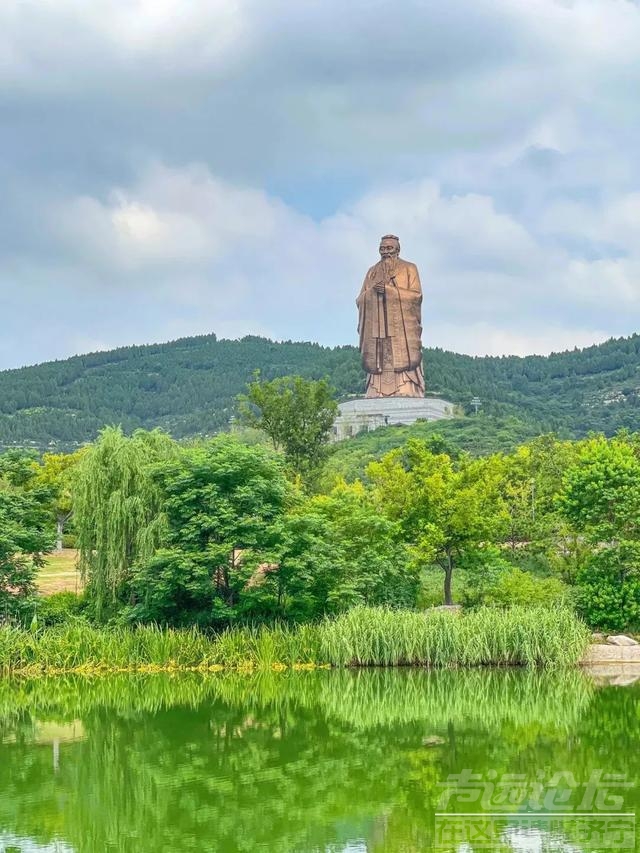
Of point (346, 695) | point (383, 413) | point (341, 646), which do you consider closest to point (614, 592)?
point (341, 646)

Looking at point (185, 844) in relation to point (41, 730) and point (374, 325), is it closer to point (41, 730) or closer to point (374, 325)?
point (41, 730)

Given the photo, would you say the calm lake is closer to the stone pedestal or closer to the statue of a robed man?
the stone pedestal

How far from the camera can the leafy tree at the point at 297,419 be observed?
116 ft

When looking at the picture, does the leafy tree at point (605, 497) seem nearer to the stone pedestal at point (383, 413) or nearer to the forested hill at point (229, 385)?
the forested hill at point (229, 385)

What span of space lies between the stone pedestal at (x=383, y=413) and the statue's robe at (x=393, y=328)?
1641 millimetres

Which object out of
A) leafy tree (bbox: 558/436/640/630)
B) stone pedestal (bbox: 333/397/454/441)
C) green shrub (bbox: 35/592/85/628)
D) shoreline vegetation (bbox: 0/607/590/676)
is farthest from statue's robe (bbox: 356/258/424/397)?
shoreline vegetation (bbox: 0/607/590/676)

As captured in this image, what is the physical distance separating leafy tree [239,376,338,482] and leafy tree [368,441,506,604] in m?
7.89

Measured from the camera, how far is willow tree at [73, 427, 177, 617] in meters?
23.9

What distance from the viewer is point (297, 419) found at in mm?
35594

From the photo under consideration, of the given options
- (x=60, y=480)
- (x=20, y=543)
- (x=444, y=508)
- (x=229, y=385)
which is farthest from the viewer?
(x=229, y=385)

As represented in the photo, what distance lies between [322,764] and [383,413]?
57.6m

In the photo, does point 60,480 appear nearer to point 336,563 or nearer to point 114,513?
point 114,513

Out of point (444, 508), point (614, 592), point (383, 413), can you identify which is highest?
point (383, 413)

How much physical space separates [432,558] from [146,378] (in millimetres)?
87587
